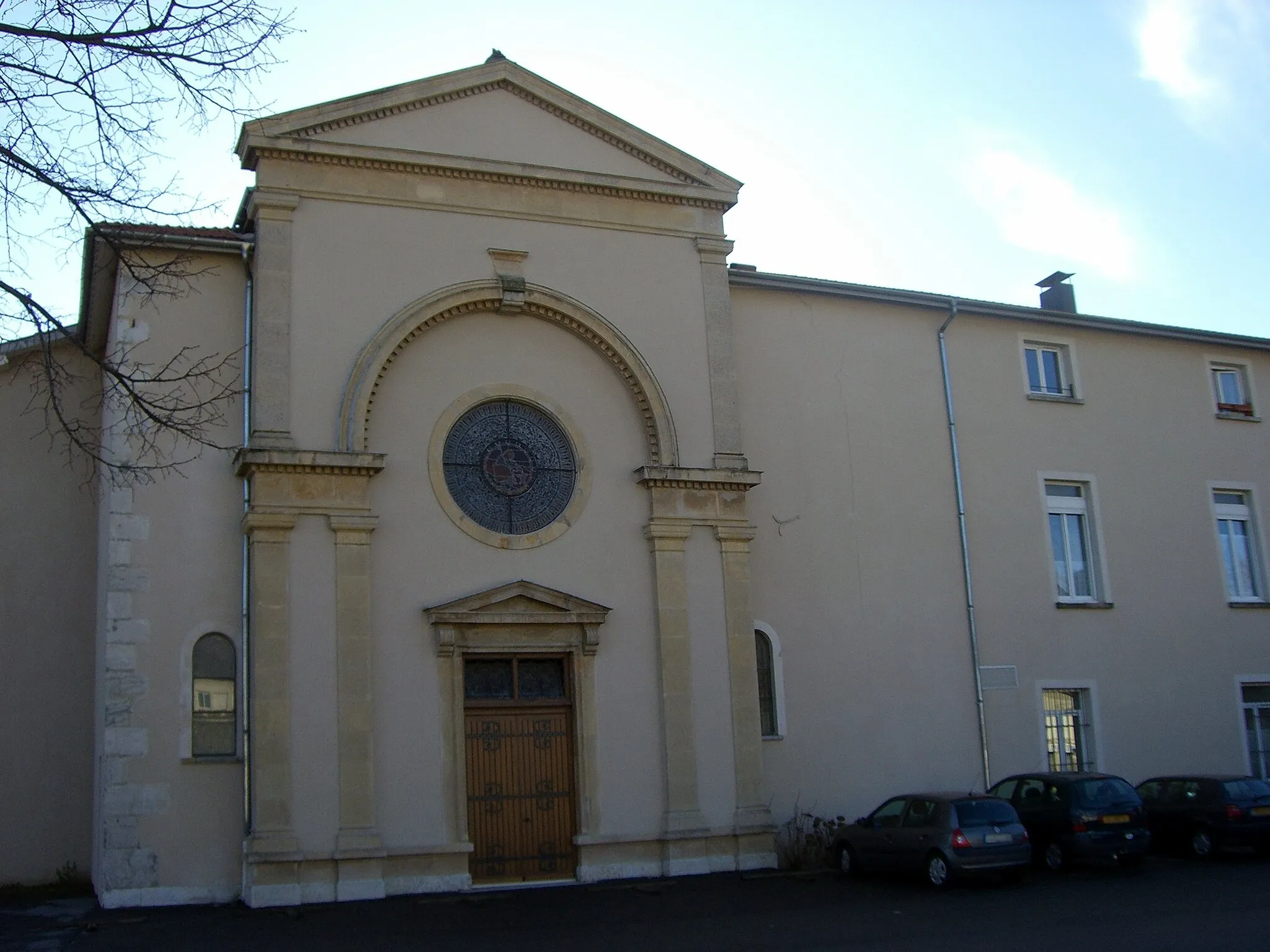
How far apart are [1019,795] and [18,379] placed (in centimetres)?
1518

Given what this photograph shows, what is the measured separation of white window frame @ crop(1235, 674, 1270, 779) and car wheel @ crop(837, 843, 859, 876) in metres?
8.40

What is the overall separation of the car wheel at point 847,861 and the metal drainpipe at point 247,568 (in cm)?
742

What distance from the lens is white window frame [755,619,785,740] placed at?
721 inches

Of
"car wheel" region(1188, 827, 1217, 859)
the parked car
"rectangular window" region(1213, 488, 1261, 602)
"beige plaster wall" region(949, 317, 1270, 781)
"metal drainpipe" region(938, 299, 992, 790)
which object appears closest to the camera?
the parked car

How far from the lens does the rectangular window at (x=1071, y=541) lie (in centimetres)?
2109

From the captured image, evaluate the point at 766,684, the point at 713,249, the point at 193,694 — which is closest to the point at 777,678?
the point at 766,684

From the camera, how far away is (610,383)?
59.4ft

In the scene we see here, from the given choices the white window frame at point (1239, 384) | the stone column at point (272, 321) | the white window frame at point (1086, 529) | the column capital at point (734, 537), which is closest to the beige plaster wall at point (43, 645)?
the stone column at point (272, 321)

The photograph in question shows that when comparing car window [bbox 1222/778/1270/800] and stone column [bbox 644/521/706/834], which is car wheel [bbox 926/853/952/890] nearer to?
stone column [bbox 644/521/706/834]

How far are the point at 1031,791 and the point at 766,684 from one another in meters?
3.77

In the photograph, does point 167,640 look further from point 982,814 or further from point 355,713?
point 982,814

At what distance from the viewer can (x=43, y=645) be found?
1794 cm

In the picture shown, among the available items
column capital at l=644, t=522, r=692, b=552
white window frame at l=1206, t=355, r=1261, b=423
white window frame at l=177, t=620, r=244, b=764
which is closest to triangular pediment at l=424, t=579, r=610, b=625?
column capital at l=644, t=522, r=692, b=552

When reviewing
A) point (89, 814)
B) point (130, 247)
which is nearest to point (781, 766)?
point (89, 814)
